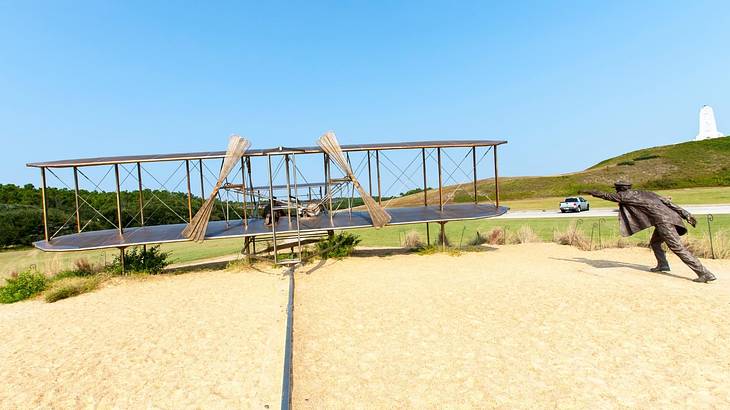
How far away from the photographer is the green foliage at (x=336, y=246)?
13.1 m

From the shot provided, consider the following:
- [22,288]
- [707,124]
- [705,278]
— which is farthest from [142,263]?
[707,124]

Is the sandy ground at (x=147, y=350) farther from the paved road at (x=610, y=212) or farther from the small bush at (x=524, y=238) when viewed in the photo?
the paved road at (x=610, y=212)

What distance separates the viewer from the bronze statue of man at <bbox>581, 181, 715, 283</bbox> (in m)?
7.91

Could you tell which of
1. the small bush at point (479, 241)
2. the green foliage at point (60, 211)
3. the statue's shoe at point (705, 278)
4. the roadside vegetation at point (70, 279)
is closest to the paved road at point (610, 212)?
the small bush at point (479, 241)

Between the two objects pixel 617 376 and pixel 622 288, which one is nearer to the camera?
pixel 617 376

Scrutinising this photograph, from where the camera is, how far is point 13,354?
567cm

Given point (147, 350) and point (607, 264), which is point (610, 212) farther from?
point (147, 350)

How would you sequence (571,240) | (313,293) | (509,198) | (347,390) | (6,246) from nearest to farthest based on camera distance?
1. (347,390)
2. (313,293)
3. (571,240)
4. (6,246)
5. (509,198)

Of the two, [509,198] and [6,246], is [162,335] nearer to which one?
[6,246]

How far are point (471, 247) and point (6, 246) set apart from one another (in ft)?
117

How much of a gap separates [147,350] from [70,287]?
606cm

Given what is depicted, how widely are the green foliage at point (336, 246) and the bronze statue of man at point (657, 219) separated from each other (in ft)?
27.0

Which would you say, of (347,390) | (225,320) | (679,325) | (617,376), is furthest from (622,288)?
(225,320)

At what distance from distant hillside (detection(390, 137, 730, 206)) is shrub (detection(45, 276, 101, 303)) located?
44152 mm
